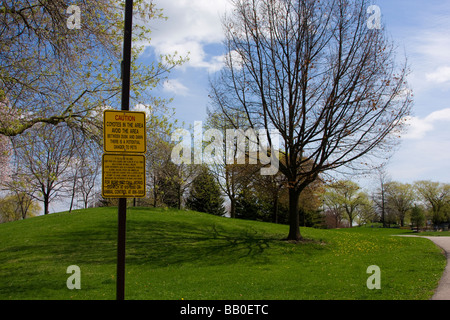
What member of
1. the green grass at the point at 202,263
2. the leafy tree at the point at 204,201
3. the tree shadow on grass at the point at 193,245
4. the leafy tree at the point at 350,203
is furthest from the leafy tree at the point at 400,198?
the tree shadow on grass at the point at 193,245

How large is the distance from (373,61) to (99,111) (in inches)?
548

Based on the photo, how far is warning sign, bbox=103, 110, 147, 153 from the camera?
6008 mm

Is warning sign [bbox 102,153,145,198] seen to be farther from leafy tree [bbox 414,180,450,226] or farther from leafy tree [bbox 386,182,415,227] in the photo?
leafy tree [bbox 414,180,450,226]

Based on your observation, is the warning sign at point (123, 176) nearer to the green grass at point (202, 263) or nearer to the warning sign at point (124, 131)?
the warning sign at point (124, 131)

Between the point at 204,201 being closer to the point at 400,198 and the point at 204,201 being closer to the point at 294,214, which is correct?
the point at 294,214

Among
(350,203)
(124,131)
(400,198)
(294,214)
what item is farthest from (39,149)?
(350,203)

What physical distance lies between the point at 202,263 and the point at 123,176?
8507 millimetres

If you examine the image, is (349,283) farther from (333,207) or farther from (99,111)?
(333,207)

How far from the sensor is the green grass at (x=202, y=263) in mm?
8805

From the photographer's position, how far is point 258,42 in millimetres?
17812

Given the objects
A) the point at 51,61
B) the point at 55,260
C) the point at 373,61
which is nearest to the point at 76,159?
the point at 51,61

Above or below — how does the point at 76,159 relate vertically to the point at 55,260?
above

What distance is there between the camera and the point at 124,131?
20.1ft
